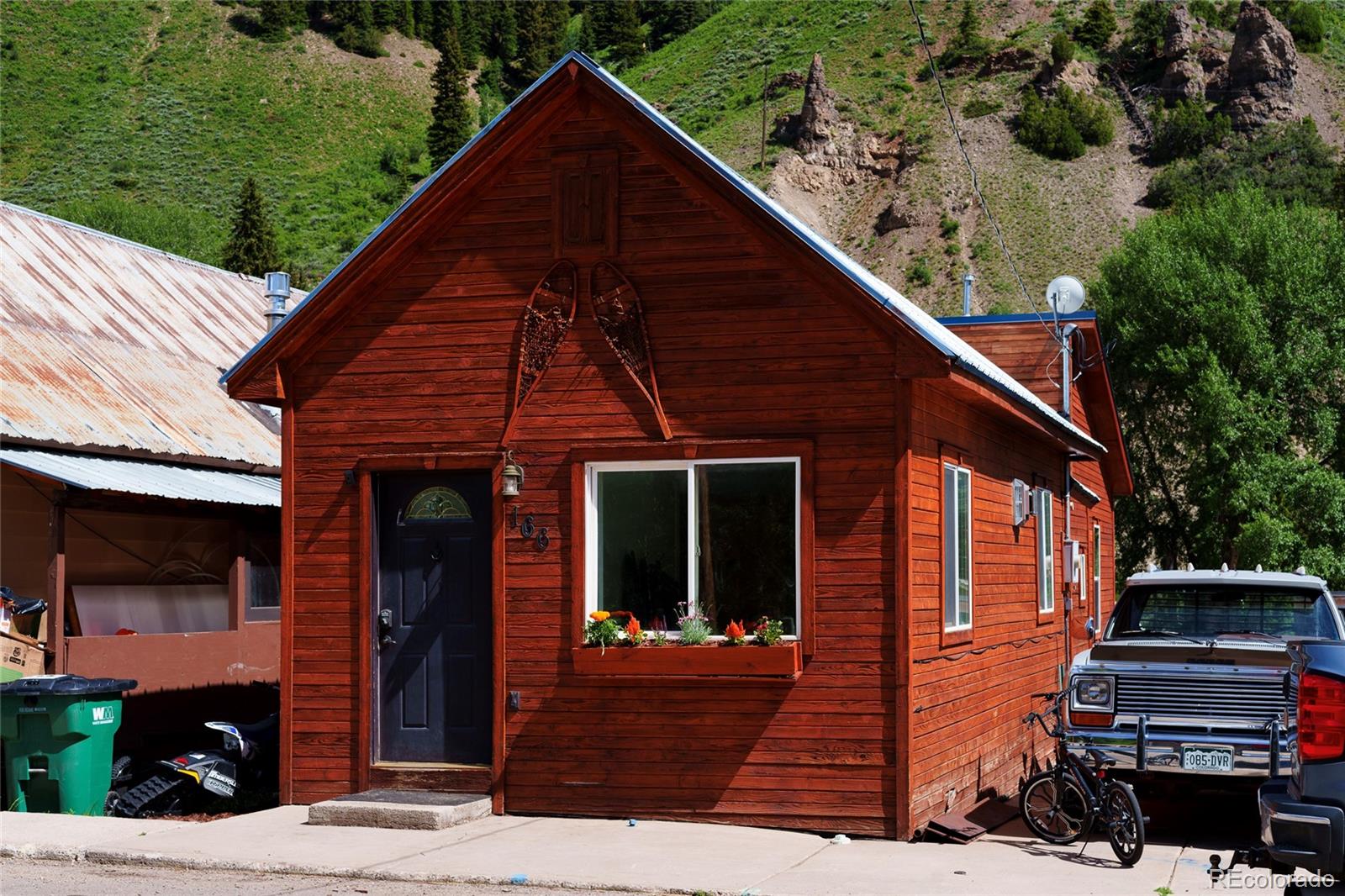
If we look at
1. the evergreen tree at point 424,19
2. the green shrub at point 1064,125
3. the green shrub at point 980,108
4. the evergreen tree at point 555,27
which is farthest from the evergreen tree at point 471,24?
the green shrub at point 1064,125

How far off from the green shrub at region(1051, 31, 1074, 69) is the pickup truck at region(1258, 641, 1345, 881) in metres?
112

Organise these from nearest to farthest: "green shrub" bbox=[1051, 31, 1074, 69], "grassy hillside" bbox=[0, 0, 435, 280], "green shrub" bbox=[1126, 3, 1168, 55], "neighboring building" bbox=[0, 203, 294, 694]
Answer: "neighboring building" bbox=[0, 203, 294, 694], "grassy hillside" bbox=[0, 0, 435, 280], "green shrub" bbox=[1051, 31, 1074, 69], "green shrub" bbox=[1126, 3, 1168, 55]

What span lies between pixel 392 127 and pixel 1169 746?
112594 mm

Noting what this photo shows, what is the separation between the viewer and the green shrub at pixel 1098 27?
116 meters

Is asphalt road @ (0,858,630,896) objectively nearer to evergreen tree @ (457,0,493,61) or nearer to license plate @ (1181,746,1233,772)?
license plate @ (1181,746,1233,772)

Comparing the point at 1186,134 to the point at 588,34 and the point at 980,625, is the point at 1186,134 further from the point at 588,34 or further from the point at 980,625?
the point at 980,625

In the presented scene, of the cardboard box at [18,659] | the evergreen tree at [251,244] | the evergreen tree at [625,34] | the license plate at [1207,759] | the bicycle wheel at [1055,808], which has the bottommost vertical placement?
the bicycle wheel at [1055,808]

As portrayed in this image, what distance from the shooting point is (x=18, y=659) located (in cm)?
1362

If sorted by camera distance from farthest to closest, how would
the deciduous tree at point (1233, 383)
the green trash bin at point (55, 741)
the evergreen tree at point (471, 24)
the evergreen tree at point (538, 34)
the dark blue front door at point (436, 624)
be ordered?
the evergreen tree at point (471, 24), the evergreen tree at point (538, 34), the deciduous tree at point (1233, 383), the green trash bin at point (55, 741), the dark blue front door at point (436, 624)

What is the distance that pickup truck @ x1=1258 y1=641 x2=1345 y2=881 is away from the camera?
16.9 ft

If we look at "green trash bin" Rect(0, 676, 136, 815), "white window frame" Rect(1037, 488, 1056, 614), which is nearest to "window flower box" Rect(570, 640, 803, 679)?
"green trash bin" Rect(0, 676, 136, 815)

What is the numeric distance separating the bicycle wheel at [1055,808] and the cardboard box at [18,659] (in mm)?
8900

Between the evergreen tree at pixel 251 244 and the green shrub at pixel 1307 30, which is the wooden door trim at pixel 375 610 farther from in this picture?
the green shrub at pixel 1307 30

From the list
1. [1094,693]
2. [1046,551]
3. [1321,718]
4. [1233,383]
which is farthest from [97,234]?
[1233,383]
